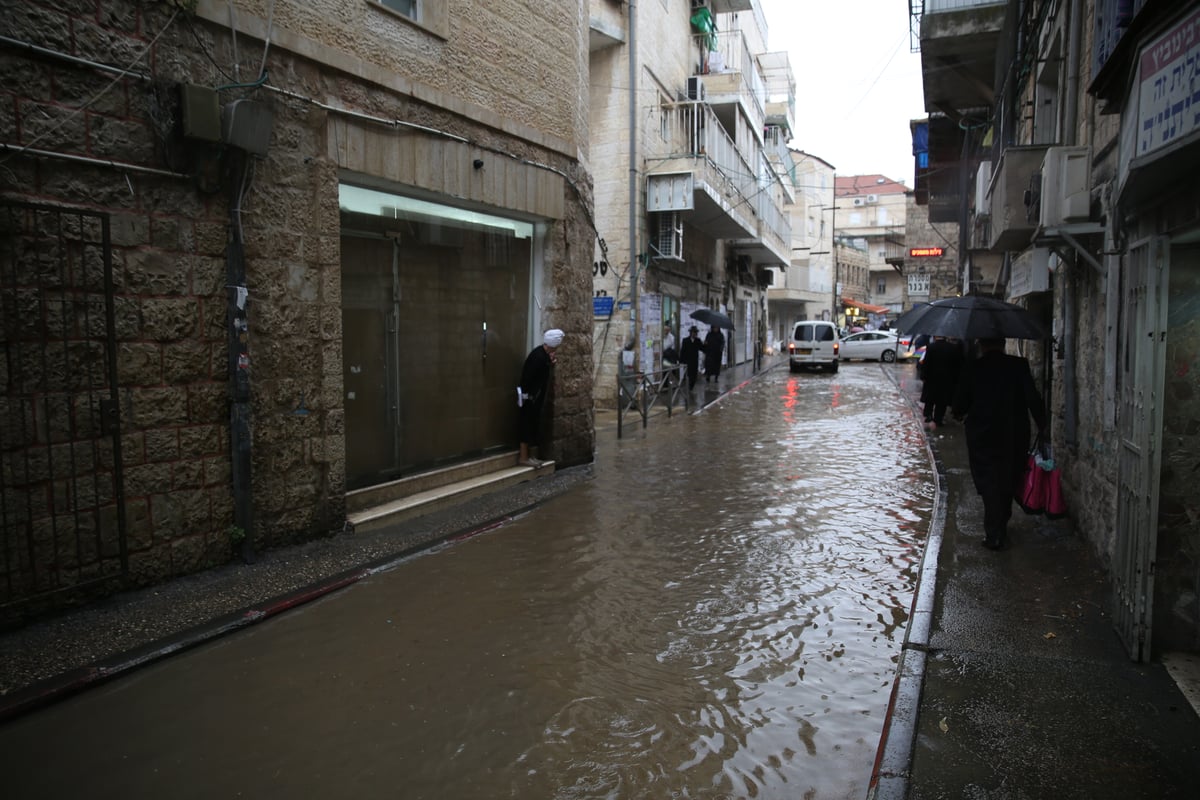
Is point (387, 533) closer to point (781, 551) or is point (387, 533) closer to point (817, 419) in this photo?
point (781, 551)

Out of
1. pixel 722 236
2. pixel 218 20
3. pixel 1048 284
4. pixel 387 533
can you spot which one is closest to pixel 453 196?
pixel 218 20

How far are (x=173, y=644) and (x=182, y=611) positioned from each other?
0.52m

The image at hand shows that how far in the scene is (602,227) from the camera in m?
19.2

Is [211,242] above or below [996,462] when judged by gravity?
above

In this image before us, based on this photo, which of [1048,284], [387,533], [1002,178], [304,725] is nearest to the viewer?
[304,725]

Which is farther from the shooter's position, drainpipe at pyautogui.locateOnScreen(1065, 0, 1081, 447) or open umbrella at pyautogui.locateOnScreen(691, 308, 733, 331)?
open umbrella at pyautogui.locateOnScreen(691, 308, 733, 331)

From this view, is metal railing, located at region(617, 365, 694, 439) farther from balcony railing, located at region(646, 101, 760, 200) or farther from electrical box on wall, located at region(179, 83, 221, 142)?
electrical box on wall, located at region(179, 83, 221, 142)

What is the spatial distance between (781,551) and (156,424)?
15.1 feet

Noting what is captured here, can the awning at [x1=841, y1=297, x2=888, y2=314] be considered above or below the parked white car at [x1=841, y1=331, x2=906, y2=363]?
above

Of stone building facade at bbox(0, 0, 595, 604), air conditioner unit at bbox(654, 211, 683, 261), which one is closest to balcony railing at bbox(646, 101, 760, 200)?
air conditioner unit at bbox(654, 211, 683, 261)

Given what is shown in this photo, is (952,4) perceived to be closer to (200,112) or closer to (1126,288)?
(1126,288)

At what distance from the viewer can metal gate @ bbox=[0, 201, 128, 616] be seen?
174 inches

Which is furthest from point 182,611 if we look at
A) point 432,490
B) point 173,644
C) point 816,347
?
point 816,347

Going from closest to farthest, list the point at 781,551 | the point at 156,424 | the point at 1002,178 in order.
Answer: the point at 156,424, the point at 781,551, the point at 1002,178
